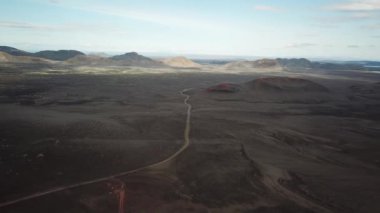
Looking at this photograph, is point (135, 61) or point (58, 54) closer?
point (135, 61)

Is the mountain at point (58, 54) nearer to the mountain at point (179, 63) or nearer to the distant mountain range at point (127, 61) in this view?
the distant mountain range at point (127, 61)

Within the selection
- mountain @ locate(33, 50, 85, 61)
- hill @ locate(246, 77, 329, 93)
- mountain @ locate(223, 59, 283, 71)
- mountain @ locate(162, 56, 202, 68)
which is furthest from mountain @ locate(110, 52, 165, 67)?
hill @ locate(246, 77, 329, 93)

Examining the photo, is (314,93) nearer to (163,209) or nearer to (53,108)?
(53,108)

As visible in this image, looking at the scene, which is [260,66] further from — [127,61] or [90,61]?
[90,61]

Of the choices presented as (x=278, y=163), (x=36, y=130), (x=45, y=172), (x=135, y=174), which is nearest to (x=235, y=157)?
(x=278, y=163)

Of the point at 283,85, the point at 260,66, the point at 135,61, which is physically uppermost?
the point at 135,61

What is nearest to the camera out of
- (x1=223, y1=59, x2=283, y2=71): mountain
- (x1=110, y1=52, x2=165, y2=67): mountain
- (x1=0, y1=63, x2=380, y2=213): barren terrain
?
(x1=0, y1=63, x2=380, y2=213): barren terrain

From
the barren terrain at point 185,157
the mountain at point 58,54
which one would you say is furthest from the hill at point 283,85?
the mountain at point 58,54

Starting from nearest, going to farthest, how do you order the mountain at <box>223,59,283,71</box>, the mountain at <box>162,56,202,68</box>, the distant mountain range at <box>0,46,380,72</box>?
1. the distant mountain range at <box>0,46,380,72</box>
2. the mountain at <box>223,59,283,71</box>
3. the mountain at <box>162,56,202,68</box>

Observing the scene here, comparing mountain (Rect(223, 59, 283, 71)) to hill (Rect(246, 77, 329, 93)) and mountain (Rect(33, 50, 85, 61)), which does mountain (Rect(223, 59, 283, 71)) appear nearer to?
mountain (Rect(33, 50, 85, 61))

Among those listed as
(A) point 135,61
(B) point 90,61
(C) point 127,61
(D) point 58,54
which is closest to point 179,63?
(A) point 135,61

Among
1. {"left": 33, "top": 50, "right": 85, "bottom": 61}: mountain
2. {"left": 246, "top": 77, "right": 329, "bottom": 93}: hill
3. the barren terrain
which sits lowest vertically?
the barren terrain
